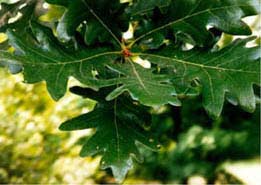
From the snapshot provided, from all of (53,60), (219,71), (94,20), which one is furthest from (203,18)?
(53,60)

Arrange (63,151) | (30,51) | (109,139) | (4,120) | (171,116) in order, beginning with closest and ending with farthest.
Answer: (30,51), (109,139), (4,120), (63,151), (171,116)

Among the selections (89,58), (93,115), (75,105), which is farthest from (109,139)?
(75,105)

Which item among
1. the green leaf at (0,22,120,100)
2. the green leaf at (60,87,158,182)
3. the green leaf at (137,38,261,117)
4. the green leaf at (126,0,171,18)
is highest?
the green leaf at (126,0,171,18)

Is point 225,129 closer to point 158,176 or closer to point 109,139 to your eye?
point 158,176

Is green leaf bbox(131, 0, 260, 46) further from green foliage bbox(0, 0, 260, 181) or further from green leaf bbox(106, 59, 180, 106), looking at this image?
green leaf bbox(106, 59, 180, 106)

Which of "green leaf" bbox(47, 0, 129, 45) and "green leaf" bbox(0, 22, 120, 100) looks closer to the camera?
"green leaf" bbox(0, 22, 120, 100)

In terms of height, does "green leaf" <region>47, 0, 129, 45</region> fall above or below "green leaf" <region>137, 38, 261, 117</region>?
above

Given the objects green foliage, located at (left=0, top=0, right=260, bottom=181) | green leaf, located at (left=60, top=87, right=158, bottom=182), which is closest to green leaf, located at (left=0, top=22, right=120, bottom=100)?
green foliage, located at (left=0, top=0, right=260, bottom=181)

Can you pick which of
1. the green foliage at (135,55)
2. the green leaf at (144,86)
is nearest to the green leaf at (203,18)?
the green foliage at (135,55)

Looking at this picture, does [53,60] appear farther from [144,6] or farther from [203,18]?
[203,18]
